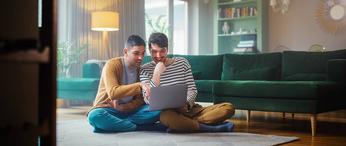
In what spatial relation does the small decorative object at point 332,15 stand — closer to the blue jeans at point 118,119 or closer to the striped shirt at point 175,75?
the striped shirt at point 175,75

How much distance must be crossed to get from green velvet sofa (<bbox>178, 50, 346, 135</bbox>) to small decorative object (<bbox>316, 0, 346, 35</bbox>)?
6.38 feet

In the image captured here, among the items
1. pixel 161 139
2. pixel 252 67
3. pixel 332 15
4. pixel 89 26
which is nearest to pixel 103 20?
pixel 89 26

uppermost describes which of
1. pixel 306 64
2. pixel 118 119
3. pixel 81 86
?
pixel 306 64

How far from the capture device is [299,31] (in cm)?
634

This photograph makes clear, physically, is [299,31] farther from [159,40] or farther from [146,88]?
[146,88]

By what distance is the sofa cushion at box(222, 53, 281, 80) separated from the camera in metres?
4.23

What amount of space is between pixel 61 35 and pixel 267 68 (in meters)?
2.71

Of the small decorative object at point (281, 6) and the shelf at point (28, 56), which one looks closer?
the shelf at point (28, 56)

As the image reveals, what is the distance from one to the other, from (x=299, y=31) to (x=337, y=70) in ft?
9.69

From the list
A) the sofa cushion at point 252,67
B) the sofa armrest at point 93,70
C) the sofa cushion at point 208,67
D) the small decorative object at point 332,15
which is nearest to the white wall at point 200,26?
the small decorative object at point 332,15

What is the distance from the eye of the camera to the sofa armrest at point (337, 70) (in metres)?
3.47

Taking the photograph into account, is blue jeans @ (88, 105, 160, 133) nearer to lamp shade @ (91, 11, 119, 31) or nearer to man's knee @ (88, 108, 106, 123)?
man's knee @ (88, 108, 106, 123)

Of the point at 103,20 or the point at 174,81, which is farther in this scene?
the point at 103,20

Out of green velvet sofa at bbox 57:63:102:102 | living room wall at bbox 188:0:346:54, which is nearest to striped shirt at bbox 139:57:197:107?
green velvet sofa at bbox 57:63:102:102
